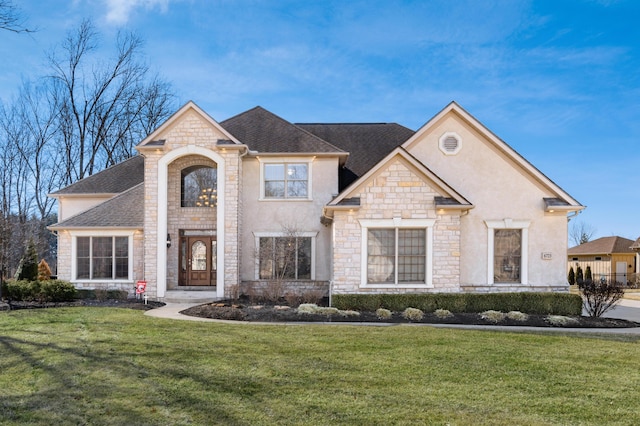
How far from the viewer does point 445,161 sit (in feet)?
52.6

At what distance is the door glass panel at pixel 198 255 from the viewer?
59.2 feet

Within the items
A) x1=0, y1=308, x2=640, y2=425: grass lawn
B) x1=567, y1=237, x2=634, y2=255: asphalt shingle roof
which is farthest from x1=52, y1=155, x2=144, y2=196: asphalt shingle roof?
x1=567, y1=237, x2=634, y2=255: asphalt shingle roof

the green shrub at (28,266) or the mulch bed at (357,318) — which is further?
the green shrub at (28,266)

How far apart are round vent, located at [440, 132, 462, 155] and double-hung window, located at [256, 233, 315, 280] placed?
6.33 metres

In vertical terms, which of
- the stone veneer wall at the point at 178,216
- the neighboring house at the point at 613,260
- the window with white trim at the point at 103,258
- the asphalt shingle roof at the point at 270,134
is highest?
the asphalt shingle roof at the point at 270,134

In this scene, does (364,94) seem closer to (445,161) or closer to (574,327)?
(445,161)

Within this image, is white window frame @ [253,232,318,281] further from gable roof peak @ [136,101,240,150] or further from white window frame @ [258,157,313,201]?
gable roof peak @ [136,101,240,150]

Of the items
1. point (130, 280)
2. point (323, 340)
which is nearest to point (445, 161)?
point (323, 340)

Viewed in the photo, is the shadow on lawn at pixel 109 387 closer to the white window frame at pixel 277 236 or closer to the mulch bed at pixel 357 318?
the mulch bed at pixel 357 318

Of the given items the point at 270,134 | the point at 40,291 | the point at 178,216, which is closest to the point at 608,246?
the point at 270,134

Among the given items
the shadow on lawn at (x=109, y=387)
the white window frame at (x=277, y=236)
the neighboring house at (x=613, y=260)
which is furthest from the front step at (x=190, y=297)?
the neighboring house at (x=613, y=260)

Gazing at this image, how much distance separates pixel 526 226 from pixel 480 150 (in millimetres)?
3328

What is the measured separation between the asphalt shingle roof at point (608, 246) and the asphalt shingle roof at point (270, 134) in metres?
34.0

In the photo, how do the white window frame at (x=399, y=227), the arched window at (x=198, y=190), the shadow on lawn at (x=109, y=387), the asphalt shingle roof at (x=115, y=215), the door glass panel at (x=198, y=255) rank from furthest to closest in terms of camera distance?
the door glass panel at (x=198, y=255) → the arched window at (x=198, y=190) → the asphalt shingle roof at (x=115, y=215) → the white window frame at (x=399, y=227) → the shadow on lawn at (x=109, y=387)
